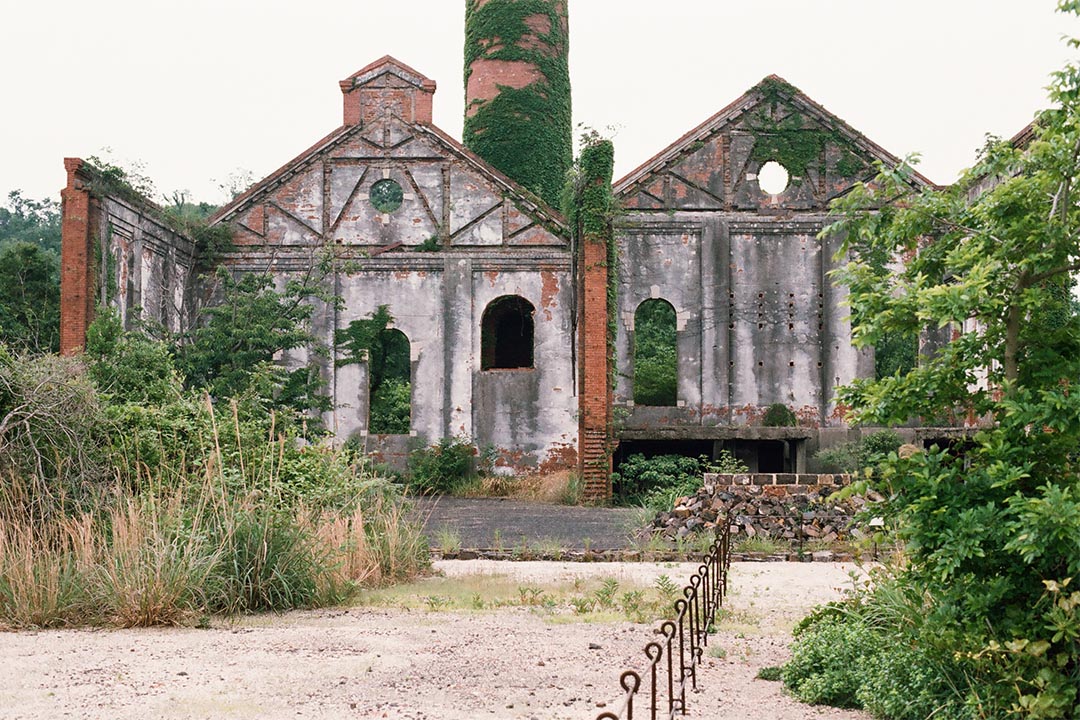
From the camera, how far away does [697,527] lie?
16.5 meters

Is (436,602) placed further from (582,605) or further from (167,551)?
(167,551)

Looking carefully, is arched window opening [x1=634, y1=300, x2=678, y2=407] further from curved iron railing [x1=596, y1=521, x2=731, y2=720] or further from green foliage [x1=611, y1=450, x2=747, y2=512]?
curved iron railing [x1=596, y1=521, x2=731, y2=720]

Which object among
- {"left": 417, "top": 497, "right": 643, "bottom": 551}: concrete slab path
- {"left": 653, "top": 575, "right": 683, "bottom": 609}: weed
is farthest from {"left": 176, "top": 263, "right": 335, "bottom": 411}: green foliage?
{"left": 653, "top": 575, "right": 683, "bottom": 609}: weed

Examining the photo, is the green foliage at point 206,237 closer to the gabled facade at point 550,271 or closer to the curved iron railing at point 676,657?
the gabled facade at point 550,271

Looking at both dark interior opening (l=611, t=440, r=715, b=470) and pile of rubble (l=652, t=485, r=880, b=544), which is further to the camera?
dark interior opening (l=611, t=440, r=715, b=470)

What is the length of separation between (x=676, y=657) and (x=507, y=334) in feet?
71.7

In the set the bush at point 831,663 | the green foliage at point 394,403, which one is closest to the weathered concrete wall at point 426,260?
the green foliage at point 394,403

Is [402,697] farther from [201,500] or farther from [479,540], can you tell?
[479,540]

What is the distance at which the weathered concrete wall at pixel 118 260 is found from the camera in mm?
22062

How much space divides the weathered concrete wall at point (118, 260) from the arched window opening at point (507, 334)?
22.1 feet

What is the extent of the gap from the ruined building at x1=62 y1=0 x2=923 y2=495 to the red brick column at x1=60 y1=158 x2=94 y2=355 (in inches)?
73.0

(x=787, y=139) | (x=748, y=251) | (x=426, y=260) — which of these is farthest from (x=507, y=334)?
(x=787, y=139)

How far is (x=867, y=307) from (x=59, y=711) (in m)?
5.16

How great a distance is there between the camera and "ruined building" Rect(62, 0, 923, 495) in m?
25.2
